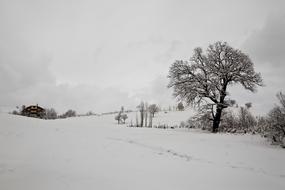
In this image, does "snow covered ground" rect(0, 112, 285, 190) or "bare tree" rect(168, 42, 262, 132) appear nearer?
"snow covered ground" rect(0, 112, 285, 190)

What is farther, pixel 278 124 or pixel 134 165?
pixel 278 124

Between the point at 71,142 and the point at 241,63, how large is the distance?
18.8 m

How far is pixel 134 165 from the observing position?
9859 mm

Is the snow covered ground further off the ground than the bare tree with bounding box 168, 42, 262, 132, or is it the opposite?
the bare tree with bounding box 168, 42, 262, 132

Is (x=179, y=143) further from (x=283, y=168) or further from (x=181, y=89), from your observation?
(x=181, y=89)

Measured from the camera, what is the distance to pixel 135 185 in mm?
7348

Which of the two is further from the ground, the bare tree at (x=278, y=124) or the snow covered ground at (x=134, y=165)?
the bare tree at (x=278, y=124)

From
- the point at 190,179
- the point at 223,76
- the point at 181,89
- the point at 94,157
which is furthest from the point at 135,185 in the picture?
the point at 223,76

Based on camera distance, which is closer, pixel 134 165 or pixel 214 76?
pixel 134 165

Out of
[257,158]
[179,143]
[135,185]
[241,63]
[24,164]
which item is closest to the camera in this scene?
[135,185]

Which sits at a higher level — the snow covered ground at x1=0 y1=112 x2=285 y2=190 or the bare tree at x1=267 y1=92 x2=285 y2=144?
the bare tree at x1=267 y1=92 x2=285 y2=144

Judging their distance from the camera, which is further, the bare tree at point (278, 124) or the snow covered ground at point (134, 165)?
the bare tree at point (278, 124)

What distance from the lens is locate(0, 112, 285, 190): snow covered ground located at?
24.7ft

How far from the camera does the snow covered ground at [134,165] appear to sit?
7.54 m
